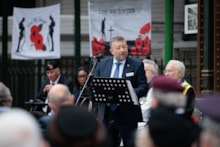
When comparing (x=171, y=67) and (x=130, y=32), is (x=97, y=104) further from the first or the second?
(x=130, y=32)

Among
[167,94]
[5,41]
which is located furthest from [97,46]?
[167,94]

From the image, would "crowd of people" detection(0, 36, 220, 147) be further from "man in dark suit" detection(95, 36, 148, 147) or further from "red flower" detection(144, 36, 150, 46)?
"red flower" detection(144, 36, 150, 46)

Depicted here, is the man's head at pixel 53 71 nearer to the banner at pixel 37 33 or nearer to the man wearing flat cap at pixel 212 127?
the banner at pixel 37 33

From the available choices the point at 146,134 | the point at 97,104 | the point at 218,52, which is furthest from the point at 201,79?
the point at 146,134

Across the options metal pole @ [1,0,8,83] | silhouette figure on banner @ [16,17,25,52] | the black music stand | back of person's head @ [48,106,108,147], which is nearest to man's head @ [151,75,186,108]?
back of person's head @ [48,106,108,147]

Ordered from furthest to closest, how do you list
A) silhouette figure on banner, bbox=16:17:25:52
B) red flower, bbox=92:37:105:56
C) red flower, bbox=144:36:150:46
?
1. silhouette figure on banner, bbox=16:17:25:52
2. red flower, bbox=92:37:105:56
3. red flower, bbox=144:36:150:46

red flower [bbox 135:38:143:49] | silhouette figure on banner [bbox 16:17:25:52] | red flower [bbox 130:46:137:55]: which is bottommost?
red flower [bbox 130:46:137:55]

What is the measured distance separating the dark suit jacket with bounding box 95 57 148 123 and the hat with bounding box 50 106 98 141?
6.67m

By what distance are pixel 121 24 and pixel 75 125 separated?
12.0 m

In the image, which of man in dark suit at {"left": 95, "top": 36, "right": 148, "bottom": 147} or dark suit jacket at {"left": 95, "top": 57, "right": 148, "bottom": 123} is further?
man in dark suit at {"left": 95, "top": 36, "right": 148, "bottom": 147}

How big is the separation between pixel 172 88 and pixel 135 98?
15.5 ft

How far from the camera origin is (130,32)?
15438 mm

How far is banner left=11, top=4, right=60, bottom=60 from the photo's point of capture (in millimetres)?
16453

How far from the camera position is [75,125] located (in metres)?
3.61
